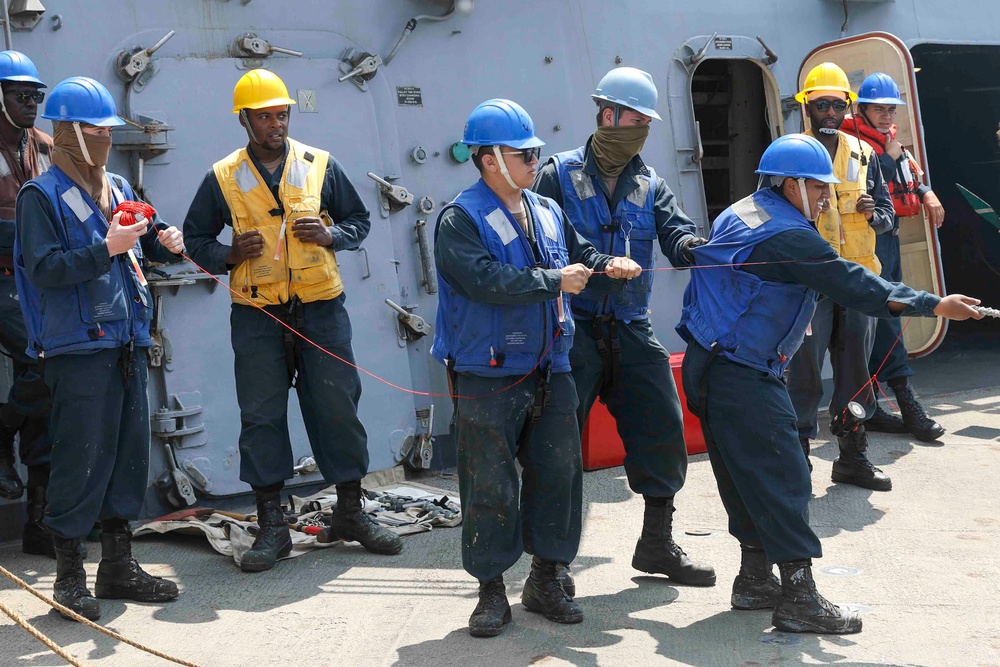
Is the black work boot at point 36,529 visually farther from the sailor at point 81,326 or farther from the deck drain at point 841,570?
the deck drain at point 841,570

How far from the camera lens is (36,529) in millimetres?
5465

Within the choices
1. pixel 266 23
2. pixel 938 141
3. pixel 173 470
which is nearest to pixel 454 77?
pixel 266 23

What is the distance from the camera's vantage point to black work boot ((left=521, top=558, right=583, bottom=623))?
435 centimetres

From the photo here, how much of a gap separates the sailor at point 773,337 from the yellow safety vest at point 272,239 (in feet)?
5.80

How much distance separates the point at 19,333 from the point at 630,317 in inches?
109

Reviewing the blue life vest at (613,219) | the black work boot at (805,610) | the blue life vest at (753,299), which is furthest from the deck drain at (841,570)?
the blue life vest at (613,219)

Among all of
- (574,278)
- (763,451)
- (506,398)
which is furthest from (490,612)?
(574,278)

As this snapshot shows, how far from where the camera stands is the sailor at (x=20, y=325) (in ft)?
17.0

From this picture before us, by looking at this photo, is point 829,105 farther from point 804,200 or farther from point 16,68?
point 16,68

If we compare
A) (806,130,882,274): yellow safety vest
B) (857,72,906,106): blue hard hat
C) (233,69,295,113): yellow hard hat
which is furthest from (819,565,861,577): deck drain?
(857,72,906,106): blue hard hat

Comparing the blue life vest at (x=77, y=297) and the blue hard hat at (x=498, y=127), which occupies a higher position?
the blue hard hat at (x=498, y=127)

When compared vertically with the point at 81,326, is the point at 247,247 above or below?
above

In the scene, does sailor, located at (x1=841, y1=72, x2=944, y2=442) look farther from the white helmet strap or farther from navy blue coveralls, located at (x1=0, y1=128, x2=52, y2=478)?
navy blue coveralls, located at (x1=0, y1=128, x2=52, y2=478)

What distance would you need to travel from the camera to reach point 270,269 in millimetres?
5152
